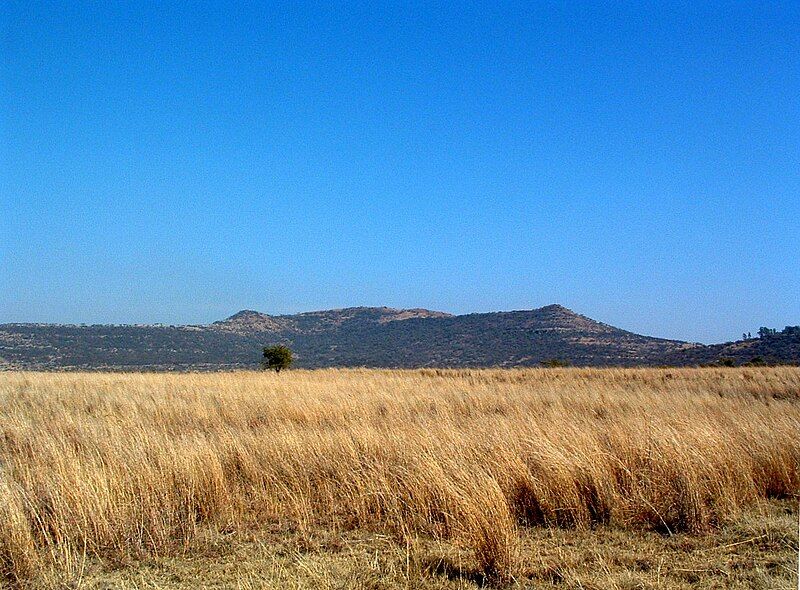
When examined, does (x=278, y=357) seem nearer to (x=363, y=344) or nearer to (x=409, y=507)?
(x=409, y=507)

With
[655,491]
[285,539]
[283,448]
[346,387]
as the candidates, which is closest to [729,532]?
[655,491]

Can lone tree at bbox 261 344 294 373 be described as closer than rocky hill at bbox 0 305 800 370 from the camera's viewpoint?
Yes

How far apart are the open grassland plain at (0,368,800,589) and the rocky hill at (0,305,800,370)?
134ft

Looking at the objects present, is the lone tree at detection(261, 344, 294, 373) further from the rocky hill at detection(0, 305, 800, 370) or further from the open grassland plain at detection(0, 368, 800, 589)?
the open grassland plain at detection(0, 368, 800, 589)

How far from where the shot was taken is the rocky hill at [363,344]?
49.8 meters

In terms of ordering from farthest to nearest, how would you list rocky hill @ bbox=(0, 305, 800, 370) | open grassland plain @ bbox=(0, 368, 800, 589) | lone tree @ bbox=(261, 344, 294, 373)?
rocky hill @ bbox=(0, 305, 800, 370) < lone tree @ bbox=(261, 344, 294, 373) < open grassland plain @ bbox=(0, 368, 800, 589)

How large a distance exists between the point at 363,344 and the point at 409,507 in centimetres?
6817

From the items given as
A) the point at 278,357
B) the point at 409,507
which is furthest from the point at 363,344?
the point at 409,507

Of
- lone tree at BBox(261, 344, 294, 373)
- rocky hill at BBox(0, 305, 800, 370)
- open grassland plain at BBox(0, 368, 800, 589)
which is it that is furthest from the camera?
rocky hill at BBox(0, 305, 800, 370)

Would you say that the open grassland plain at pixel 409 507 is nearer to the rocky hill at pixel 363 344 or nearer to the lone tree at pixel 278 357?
the lone tree at pixel 278 357

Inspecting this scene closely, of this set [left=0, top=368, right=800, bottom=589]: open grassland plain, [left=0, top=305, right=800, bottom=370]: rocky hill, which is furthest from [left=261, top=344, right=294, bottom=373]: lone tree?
[left=0, top=368, right=800, bottom=589]: open grassland plain

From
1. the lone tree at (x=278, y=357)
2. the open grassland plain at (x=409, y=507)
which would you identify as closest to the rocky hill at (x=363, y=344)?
the lone tree at (x=278, y=357)

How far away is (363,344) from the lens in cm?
7312

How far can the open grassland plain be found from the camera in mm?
4168
